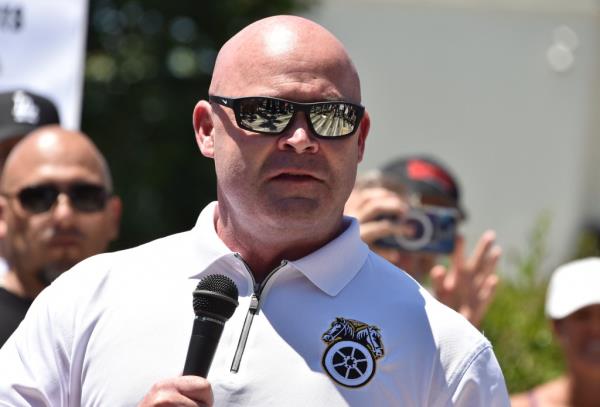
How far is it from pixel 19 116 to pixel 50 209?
861 millimetres

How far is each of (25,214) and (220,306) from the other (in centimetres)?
207

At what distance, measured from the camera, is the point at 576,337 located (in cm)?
507

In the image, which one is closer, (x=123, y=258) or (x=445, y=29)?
(x=123, y=258)

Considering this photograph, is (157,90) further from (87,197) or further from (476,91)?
(87,197)

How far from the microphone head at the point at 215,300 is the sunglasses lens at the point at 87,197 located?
77.6 inches

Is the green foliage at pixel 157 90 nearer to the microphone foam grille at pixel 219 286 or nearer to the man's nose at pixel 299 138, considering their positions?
the man's nose at pixel 299 138

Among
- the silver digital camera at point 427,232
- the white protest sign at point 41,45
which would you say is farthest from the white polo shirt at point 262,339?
the white protest sign at point 41,45

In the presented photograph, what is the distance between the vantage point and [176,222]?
13.1 m

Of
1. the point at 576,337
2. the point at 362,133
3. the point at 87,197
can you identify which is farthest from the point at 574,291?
the point at 362,133

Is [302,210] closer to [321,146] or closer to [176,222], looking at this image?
[321,146]

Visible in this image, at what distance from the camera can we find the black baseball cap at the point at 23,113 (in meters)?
5.19

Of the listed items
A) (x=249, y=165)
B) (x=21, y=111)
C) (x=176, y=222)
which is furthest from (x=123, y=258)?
(x=176, y=222)

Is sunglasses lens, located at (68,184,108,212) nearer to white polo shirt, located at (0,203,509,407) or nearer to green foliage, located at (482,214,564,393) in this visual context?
white polo shirt, located at (0,203,509,407)

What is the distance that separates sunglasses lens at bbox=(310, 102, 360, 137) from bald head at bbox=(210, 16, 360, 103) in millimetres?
36
